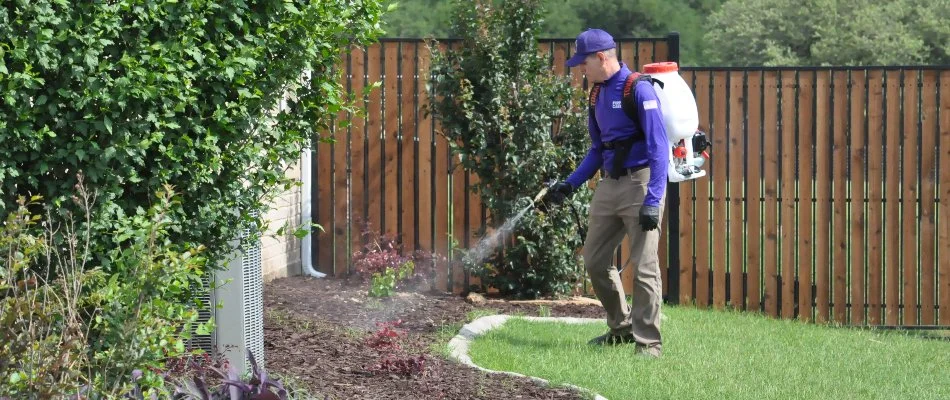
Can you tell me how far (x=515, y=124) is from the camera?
347 inches

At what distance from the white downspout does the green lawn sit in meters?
2.63

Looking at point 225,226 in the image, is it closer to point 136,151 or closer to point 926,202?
point 136,151

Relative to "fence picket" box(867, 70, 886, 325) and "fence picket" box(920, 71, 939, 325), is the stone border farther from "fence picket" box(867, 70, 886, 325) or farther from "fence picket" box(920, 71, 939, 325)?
"fence picket" box(920, 71, 939, 325)

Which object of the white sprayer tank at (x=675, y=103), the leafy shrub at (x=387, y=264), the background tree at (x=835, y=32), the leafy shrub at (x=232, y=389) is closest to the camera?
the leafy shrub at (x=232, y=389)

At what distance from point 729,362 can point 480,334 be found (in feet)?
5.00

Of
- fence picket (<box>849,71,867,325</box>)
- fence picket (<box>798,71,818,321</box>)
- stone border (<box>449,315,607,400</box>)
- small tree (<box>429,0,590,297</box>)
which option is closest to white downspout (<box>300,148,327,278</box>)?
small tree (<box>429,0,590,297</box>)

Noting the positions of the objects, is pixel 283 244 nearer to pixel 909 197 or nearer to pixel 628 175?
pixel 628 175

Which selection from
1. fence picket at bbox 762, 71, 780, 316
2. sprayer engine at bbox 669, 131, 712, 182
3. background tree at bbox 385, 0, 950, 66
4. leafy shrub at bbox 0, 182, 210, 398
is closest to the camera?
leafy shrub at bbox 0, 182, 210, 398

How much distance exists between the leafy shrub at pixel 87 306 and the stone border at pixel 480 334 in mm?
2012

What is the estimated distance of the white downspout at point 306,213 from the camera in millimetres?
9578

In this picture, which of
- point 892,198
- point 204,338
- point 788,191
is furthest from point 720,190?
point 204,338

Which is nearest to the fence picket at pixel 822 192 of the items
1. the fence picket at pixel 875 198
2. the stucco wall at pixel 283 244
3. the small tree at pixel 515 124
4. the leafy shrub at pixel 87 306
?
the fence picket at pixel 875 198

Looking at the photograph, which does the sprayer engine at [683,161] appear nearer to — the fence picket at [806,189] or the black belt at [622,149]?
the black belt at [622,149]

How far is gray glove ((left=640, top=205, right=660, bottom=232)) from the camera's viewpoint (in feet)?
21.1
